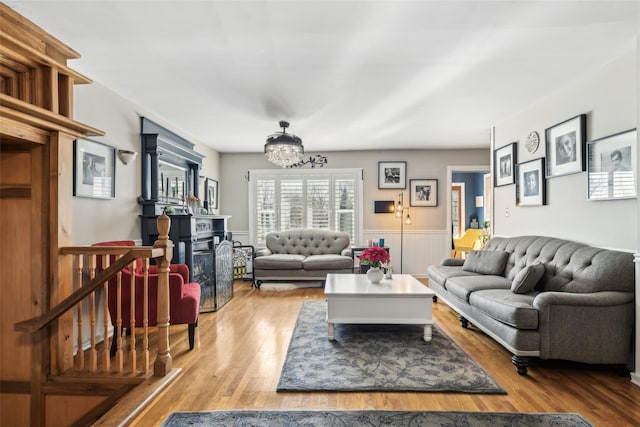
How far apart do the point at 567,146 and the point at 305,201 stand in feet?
14.1

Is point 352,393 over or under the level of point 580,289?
under

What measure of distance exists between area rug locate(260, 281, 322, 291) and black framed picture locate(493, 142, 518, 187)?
318 cm

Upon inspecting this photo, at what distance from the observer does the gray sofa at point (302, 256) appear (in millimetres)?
5637

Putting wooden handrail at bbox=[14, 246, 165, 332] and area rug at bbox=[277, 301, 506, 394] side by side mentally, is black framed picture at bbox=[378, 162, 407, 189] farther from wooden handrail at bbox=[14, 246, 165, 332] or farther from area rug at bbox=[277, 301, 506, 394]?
wooden handrail at bbox=[14, 246, 165, 332]

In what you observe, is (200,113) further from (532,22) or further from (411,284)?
(532,22)

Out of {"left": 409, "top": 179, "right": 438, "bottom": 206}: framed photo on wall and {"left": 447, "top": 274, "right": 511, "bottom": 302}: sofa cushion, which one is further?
{"left": 409, "top": 179, "right": 438, "bottom": 206}: framed photo on wall

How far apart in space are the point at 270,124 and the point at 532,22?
321 centimetres

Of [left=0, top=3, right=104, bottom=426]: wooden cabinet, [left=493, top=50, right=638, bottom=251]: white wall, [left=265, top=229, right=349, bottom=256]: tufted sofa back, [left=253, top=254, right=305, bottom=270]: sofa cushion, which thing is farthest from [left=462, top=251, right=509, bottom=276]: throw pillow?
[left=0, top=3, right=104, bottom=426]: wooden cabinet

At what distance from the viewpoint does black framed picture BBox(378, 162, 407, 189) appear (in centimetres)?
657

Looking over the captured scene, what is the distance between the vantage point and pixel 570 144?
11.1 ft

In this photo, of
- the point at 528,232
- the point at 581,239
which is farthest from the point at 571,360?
the point at 528,232

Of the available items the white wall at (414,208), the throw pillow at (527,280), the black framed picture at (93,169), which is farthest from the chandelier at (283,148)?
the throw pillow at (527,280)

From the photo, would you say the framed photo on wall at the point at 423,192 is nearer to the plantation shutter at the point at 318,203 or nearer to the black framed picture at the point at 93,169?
the plantation shutter at the point at 318,203

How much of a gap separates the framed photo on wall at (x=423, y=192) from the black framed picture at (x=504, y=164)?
1584mm
